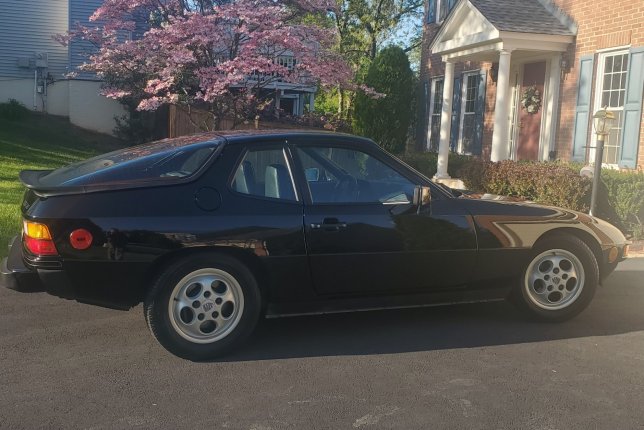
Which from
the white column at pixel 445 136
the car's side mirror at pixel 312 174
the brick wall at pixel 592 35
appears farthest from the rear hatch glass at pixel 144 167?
the white column at pixel 445 136

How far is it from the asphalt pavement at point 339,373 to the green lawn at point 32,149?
10.0ft

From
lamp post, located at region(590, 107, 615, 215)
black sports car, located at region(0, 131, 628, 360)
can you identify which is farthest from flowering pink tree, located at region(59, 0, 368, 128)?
black sports car, located at region(0, 131, 628, 360)

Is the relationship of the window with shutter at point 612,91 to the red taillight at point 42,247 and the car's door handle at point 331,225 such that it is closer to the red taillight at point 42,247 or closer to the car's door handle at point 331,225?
the car's door handle at point 331,225

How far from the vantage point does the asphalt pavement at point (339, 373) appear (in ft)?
11.7

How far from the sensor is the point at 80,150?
19688 mm

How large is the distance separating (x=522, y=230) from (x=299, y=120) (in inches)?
542

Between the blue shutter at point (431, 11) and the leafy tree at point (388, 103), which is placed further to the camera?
the blue shutter at point (431, 11)

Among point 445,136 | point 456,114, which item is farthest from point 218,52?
point 456,114

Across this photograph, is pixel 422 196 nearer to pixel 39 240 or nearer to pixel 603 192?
pixel 39 240

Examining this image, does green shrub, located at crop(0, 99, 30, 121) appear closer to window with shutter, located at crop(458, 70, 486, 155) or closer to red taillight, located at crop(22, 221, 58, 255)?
window with shutter, located at crop(458, 70, 486, 155)

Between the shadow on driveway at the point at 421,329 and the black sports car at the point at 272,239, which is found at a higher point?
the black sports car at the point at 272,239

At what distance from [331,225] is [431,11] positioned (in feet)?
46.9

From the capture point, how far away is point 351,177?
489 cm

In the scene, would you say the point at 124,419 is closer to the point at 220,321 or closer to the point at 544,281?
the point at 220,321
